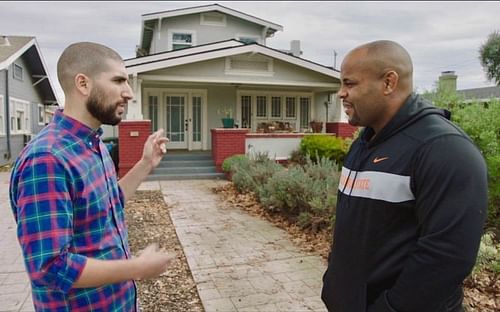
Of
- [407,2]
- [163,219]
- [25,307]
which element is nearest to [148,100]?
[163,219]

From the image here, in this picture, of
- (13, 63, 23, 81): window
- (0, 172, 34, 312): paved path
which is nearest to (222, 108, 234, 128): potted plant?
(0, 172, 34, 312): paved path

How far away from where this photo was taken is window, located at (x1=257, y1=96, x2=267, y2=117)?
14.7m

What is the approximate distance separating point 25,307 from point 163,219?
11.2ft

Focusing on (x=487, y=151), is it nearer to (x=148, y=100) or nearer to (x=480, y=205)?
(x=480, y=205)

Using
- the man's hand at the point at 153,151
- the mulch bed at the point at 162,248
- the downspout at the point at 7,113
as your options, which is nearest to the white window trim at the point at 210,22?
the downspout at the point at 7,113

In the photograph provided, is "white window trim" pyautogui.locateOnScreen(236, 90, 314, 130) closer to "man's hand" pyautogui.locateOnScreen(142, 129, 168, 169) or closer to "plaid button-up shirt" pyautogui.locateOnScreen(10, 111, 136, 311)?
"man's hand" pyautogui.locateOnScreen(142, 129, 168, 169)

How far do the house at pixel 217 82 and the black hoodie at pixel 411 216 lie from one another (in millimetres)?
9910

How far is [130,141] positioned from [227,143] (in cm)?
281

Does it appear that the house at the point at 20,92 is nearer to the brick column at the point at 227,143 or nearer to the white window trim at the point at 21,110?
the white window trim at the point at 21,110

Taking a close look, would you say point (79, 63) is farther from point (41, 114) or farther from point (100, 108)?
point (41, 114)

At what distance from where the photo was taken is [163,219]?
6.89 m

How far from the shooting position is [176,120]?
1409 centimetres

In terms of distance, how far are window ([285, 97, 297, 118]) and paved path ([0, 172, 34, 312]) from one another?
34.3ft

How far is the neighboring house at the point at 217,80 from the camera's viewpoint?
1183cm
